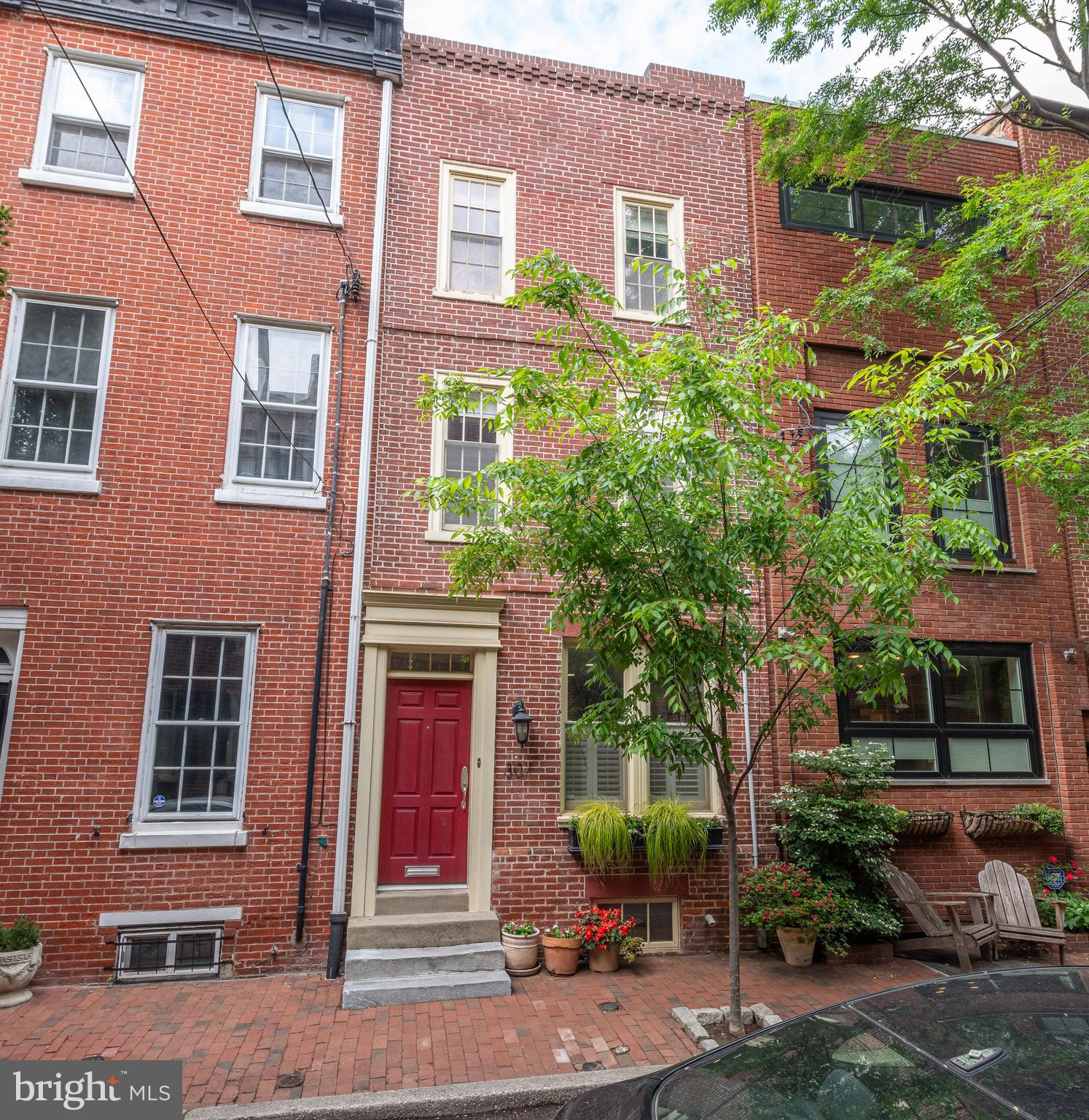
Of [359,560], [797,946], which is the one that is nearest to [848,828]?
[797,946]

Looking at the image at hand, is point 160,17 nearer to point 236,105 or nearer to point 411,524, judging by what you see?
point 236,105

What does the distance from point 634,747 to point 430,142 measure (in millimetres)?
7762

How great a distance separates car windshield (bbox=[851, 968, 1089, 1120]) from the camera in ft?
6.23

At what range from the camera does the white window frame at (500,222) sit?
365 inches

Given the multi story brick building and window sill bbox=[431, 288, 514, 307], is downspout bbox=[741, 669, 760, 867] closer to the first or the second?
the multi story brick building

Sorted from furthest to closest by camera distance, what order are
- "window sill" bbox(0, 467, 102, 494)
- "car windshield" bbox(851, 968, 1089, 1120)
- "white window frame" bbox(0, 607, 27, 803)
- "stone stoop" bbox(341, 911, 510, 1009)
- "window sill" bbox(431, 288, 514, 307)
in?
"window sill" bbox(431, 288, 514, 307), "window sill" bbox(0, 467, 102, 494), "white window frame" bbox(0, 607, 27, 803), "stone stoop" bbox(341, 911, 510, 1009), "car windshield" bbox(851, 968, 1089, 1120)

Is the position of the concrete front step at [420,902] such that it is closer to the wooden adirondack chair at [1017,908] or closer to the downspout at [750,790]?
the downspout at [750,790]

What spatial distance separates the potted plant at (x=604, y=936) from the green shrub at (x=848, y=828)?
2.08m

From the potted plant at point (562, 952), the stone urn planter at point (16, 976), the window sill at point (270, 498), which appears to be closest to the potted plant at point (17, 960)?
the stone urn planter at point (16, 976)

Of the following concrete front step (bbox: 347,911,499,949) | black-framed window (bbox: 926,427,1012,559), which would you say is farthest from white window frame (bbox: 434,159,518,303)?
concrete front step (bbox: 347,911,499,949)

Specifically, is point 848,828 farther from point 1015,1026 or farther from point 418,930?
point 1015,1026

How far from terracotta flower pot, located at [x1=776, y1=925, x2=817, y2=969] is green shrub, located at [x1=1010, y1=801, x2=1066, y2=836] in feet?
10.9

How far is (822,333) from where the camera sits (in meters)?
10.1

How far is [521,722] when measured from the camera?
8.12 m
